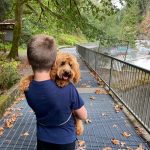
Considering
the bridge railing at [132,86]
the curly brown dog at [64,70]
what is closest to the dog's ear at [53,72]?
the curly brown dog at [64,70]

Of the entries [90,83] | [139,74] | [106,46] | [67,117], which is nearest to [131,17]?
[106,46]

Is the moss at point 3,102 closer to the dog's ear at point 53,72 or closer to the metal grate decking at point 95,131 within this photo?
the metal grate decking at point 95,131

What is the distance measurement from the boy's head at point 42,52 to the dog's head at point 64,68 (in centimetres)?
6

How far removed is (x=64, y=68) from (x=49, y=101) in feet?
0.99

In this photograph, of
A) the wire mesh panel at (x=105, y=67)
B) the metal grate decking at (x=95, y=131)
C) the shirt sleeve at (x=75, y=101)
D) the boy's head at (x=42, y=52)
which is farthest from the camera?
the wire mesh panel at (x=105, y=67)

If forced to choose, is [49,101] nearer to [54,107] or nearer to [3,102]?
[54,107]

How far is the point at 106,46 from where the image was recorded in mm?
18953

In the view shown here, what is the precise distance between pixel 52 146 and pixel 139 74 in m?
4.15

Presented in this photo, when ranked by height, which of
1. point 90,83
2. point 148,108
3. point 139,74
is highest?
point 139,74

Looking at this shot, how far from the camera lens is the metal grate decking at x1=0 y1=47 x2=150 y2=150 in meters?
5.46

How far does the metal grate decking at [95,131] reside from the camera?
5457 mm

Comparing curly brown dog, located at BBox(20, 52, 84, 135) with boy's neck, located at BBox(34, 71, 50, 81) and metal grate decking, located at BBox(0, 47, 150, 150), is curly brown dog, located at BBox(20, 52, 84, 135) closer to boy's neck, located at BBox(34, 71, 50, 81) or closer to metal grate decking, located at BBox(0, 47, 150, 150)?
boy's neck, located at BBox(34, 71, 50, 81)

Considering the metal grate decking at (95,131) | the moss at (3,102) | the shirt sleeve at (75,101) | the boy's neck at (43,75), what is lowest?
the metal grate decking at (95,131)

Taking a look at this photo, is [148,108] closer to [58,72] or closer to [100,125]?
[100,125]
